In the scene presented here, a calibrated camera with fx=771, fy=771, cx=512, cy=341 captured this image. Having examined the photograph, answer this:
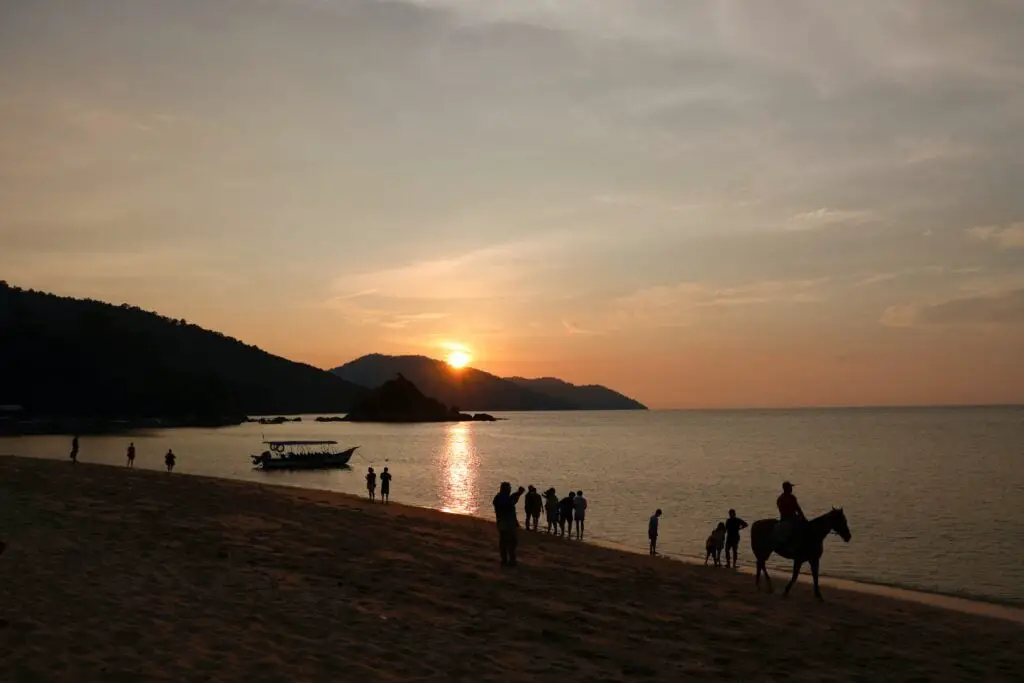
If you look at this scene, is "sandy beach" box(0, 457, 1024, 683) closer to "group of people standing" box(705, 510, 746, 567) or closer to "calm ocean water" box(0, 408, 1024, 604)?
"group of people standing" box(705, 510, 746, 567)

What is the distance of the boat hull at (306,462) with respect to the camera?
76.6 meters

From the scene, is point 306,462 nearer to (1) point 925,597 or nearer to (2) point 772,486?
(2) point 772,486

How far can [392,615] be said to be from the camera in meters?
13.4

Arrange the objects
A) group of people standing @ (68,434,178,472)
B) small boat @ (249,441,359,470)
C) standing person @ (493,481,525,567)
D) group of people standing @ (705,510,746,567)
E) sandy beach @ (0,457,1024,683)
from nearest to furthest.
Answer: sandy beach @ (0,457,1024,683)
standing person @ (493,481,525,567)
group of people standing @ (705,510,746,567)
group of people standing @ (68,434,178,472)
small boat @ (249,441,359,470)

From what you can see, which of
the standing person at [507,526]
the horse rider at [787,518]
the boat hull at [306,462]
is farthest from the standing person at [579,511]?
the boat hull at [306,462]

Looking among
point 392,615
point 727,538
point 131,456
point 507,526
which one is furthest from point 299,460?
point 392,615

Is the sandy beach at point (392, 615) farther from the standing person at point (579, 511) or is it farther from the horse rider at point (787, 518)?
the standing person at point (579, 511)

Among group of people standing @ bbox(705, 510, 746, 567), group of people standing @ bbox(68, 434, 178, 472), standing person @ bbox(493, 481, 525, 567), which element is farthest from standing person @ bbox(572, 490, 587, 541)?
group of people standing @ bbox(68, 434, 178, 472)

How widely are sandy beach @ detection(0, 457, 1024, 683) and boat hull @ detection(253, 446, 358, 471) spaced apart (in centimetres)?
5454

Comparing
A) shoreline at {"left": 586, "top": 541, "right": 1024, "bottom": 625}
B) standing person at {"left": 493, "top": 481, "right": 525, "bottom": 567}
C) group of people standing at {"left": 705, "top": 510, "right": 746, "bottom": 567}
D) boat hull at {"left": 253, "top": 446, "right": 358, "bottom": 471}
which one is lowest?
boat hull at {"left": 253, "top": 446, "right": 358, "bottom": 471}

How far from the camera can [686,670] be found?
37.4ft

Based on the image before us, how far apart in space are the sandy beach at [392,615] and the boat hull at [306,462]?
54.5 metres

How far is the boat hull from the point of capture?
3014 inches

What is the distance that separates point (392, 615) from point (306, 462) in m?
70.3
